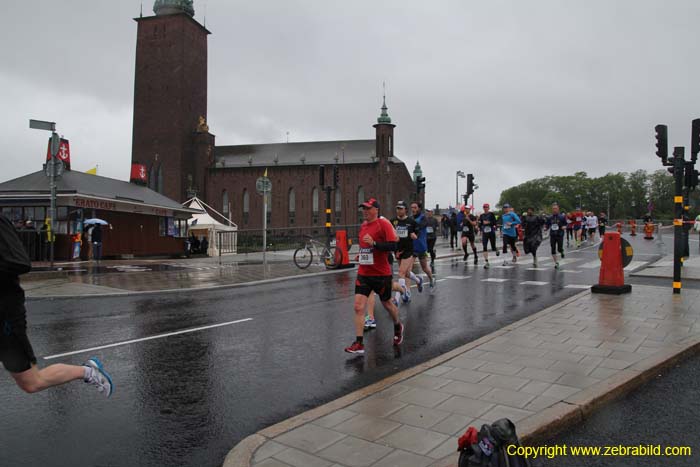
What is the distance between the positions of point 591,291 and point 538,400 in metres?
6.71

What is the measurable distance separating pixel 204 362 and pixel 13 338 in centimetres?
257

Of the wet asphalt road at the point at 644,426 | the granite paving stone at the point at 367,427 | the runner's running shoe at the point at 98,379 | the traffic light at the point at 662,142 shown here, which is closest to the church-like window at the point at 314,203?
the traffic light at the point at 662,142

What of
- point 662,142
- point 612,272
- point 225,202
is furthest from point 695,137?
point 225,202

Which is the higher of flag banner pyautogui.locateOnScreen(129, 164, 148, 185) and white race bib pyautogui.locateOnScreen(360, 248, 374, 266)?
flag banner pyautogui.locateOnScreen(129, 164, 148, 185)

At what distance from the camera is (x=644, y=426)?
373 cm

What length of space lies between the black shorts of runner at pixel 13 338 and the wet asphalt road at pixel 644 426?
337 centimetres

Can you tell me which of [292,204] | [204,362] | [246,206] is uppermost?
[292,204]

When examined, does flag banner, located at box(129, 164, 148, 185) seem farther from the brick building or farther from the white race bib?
the brick building

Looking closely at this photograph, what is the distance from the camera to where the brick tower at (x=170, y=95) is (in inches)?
2660

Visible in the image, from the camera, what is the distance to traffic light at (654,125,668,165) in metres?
9.91

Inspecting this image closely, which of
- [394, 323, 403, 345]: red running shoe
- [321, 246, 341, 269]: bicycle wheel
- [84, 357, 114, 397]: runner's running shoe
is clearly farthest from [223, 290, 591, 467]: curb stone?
[321, 246, 341, 269]: bicycle wheel

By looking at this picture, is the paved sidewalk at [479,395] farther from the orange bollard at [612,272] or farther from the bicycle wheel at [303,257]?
the bicycle wheel at [303,257]

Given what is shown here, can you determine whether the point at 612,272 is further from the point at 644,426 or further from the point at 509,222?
the point at 644,426

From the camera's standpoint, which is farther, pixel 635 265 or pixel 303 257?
pixel 303 257
